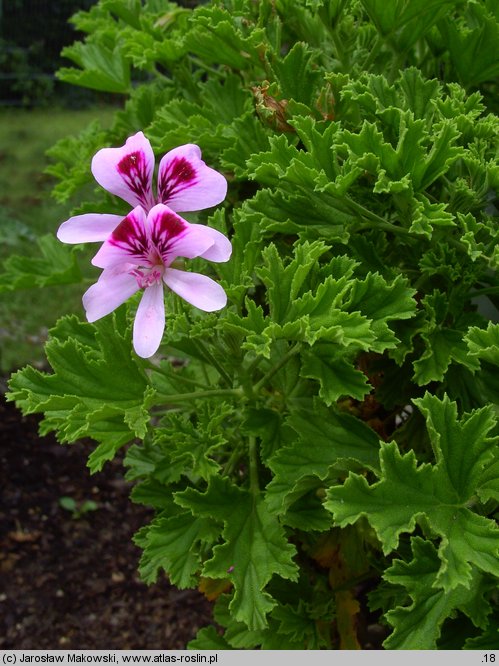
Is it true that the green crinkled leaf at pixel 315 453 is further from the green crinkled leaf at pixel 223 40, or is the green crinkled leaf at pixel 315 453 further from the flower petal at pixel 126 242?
the green crinkled leaf at pixel 223 40

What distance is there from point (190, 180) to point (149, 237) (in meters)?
0.08

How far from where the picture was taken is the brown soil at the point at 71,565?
103 inches

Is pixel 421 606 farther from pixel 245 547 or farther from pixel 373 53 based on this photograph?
pixel 373 53

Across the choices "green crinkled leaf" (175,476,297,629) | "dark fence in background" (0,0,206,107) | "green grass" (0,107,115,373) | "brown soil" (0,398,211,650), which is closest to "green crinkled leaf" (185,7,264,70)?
"green crinkled leaf" (175,476,297,629)

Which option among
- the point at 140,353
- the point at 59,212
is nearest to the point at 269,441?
the point at 140,353

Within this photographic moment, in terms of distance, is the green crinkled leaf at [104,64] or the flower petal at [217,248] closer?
the flower petal at [217,248]

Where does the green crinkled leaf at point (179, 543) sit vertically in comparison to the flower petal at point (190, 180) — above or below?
below

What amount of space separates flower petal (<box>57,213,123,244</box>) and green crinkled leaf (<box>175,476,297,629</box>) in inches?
15.0

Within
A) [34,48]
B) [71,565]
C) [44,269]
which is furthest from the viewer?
[34,48]

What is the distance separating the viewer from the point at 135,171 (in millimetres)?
932

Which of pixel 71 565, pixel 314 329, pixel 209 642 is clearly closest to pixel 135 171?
pixel 314 329

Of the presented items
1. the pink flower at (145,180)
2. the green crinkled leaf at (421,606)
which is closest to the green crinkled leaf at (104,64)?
the pink flower at (145,180)

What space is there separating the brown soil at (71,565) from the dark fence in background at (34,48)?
3.62 meters

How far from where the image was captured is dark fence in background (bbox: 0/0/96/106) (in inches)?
235
